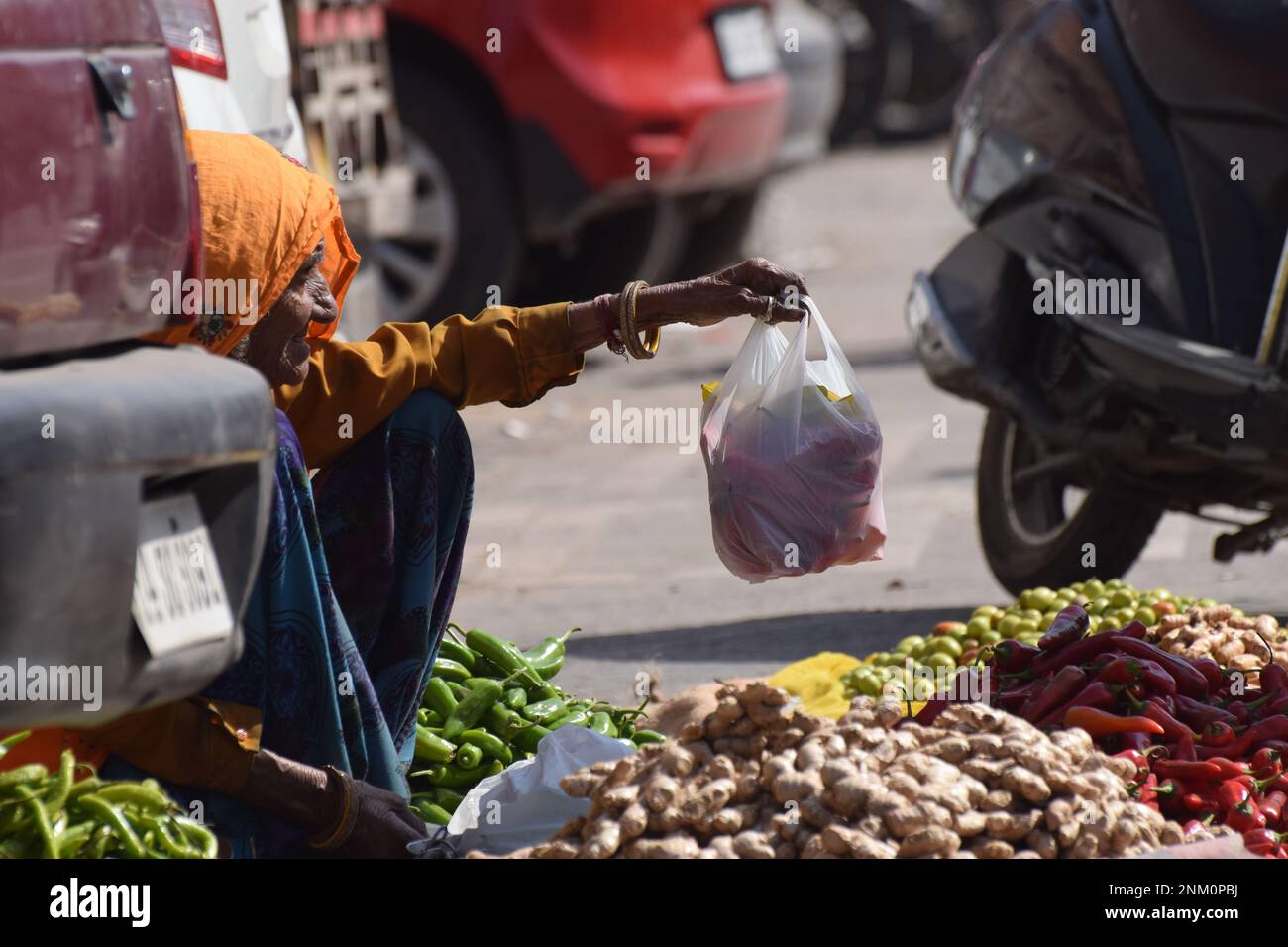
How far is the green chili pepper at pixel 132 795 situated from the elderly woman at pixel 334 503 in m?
0.14

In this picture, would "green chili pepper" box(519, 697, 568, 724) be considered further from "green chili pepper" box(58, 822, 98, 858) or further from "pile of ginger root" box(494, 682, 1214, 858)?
"green chili pepper" box(58, 822, 98, 858)

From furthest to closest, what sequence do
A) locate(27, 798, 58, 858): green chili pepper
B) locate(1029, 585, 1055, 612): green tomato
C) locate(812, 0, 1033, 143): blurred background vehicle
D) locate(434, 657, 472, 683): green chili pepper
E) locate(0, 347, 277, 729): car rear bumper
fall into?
locate(812, 0, 1033, 143): blurred background vehicle < locate(1029, 585, 1055, 612): green tomato < locate(434, 657, 472, 683): green chili pepper < locate(27, 798, 58, 858): green chili pepper < locate(0, 347, 277, 729): car rear bumper

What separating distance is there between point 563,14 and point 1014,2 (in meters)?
12.3

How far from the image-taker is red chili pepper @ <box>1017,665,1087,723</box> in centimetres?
377

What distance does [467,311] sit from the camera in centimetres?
948

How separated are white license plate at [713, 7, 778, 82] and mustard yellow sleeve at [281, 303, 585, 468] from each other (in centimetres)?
648

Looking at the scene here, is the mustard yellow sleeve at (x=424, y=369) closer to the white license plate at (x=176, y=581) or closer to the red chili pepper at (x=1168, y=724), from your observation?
the white license plate at (x=176, y=581)

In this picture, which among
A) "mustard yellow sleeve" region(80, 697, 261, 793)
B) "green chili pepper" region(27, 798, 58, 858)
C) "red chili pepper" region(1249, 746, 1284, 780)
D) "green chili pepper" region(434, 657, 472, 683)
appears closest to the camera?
"green chili pepper" region(27, 798, 58, 858)

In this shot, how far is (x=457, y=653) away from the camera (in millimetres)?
4316

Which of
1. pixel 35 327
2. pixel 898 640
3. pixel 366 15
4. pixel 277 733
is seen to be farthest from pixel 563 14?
pixel 35 327

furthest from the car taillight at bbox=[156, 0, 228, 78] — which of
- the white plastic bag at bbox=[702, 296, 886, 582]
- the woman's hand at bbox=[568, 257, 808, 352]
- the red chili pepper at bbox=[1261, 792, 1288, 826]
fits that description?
the red chili pepper at bbox=[1261, 792, 1288, 826]

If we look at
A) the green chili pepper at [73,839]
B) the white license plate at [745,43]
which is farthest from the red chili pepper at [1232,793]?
the white license plate at [745,43]

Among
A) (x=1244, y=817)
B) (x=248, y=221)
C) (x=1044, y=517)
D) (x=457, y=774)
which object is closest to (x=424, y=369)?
(x=248, y=221)
